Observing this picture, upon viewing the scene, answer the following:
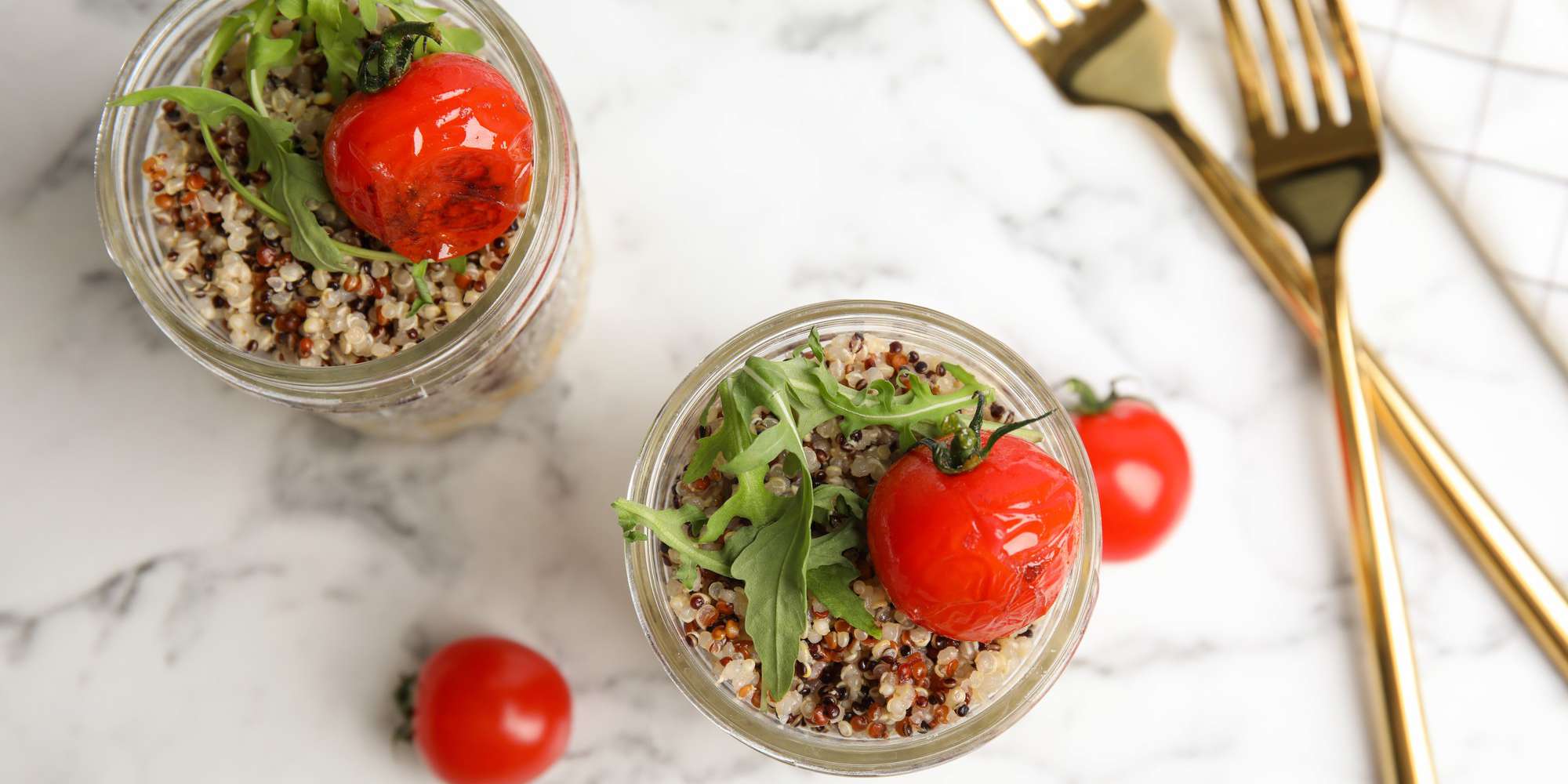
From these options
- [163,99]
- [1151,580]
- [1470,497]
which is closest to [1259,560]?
[1151,580]

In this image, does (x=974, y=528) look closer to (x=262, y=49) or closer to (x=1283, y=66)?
(x=262, y=49)

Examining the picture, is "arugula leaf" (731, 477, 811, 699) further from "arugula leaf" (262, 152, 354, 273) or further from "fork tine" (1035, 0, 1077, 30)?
"fork tine" (1035, 0, 1077, 30)

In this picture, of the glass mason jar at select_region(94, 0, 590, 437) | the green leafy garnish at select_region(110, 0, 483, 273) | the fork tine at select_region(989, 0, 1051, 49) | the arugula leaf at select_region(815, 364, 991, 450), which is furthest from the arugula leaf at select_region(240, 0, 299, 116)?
the fork tine at select_region(989, 0, 1051, 49)

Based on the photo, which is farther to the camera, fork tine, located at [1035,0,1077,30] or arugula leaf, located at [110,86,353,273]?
fork tine, located at [1035,0,1077,30]

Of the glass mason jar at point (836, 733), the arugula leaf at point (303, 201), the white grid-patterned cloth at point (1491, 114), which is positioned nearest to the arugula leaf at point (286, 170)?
the arugula leaf at point (303, 201)

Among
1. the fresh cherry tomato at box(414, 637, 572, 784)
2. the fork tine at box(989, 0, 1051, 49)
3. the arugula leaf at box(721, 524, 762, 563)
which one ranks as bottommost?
the fresh cherry tomato at box(414, 637, 572, 784)

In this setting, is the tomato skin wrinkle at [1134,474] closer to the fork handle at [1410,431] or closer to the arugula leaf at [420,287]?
the fork handle at [1410,431]
